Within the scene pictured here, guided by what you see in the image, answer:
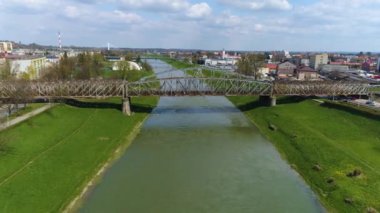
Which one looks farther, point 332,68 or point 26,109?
point 332,68

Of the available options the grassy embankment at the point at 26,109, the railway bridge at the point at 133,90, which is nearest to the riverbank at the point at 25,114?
the grassy embankment at the point at 26,109

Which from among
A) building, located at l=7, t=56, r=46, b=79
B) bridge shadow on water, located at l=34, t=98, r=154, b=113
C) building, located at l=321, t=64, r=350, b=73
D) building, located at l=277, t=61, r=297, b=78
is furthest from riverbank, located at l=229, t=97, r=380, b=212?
building, located at l=321, t=64, r=350, b=73

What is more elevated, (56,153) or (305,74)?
(305,74)

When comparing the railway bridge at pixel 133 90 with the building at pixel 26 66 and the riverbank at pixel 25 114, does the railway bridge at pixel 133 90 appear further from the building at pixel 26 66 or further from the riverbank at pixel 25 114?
the building at pixel 26 66

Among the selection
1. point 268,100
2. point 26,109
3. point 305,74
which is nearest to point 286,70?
point 305,74

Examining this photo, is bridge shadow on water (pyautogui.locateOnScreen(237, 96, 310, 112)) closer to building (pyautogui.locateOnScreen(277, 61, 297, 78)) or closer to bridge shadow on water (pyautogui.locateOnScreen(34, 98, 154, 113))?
bridge shadow on water (pyautogui.locateOnScreen(34, 98, 154, 113))

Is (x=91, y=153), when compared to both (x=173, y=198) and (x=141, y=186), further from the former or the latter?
(x=173, y=198)

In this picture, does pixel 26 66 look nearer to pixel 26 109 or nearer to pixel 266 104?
pixel 26 109
